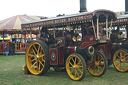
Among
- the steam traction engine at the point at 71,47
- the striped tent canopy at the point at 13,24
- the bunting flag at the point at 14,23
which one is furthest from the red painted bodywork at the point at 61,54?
the bunting flag at the point at 14,23

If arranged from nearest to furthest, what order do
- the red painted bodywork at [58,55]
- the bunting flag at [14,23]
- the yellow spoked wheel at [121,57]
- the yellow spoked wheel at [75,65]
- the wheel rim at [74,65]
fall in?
the yellow spoked wheel at [75,65]
the wheel rim at [74,65]
the red painted bodywork at [58,55]
the yellow spoked wheel at [121,57]
the bunting flag at [14,23]

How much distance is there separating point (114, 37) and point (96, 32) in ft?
6.99

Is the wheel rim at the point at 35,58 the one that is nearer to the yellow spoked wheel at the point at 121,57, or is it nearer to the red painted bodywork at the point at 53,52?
the red painted bodywork at the point at 53,52

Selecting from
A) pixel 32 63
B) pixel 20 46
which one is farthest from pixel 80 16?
pixel 20 46

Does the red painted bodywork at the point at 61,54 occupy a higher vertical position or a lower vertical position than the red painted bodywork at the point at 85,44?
lower

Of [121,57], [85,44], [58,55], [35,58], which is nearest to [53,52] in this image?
[58,55]

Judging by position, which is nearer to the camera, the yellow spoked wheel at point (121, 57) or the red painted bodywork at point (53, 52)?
the red painted bodywork at point (53, 52)

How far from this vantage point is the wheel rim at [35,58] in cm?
670

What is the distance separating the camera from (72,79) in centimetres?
583

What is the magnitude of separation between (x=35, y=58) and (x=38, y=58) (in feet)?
0.49

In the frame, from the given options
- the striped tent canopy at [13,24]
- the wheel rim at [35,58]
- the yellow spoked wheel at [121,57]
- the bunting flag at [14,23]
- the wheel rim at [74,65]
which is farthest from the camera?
the bunting flag at [14,23]

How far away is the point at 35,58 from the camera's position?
6.81m

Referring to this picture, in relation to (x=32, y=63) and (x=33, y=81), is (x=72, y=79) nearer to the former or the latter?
(x=33, y=81)

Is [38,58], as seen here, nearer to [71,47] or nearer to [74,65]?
[71,47]
